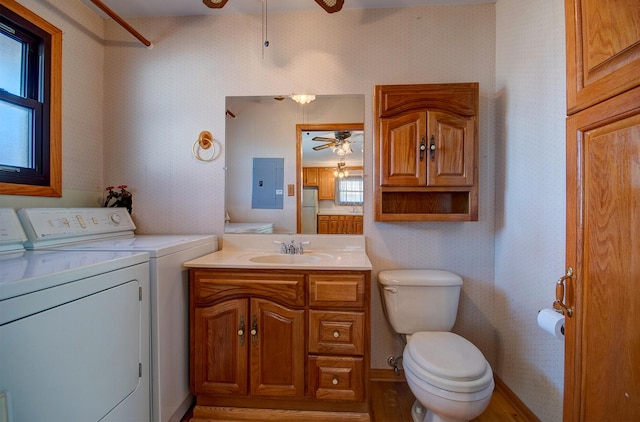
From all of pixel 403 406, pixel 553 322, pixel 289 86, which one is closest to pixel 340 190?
pixel 289 86

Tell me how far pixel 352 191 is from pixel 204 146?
1.13 m

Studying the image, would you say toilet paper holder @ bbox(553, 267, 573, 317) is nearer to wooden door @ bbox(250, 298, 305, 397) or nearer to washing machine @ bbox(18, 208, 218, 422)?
wooden door @ bbox(250, 298, 305, 397)

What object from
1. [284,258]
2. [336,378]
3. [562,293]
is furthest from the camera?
[284,258]

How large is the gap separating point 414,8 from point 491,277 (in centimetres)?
193

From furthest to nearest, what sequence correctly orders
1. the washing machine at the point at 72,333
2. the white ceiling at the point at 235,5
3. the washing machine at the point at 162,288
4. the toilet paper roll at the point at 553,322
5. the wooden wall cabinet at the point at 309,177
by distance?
the wooden wall cabinet at the point at 309,177 → the white ceiling at the point at 235,5 → the washing machine at the point at 162,288 → the toilet paper roll at the point at 553,322 → the washing machine at the point at 72,333

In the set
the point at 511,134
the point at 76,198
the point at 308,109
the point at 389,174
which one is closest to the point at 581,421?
the point at 389,174

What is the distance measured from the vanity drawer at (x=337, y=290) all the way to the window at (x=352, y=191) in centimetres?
63

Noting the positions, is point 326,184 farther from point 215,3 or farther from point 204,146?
point 215,3

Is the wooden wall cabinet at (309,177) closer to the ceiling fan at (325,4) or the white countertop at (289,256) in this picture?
the white countertop at (289,256)

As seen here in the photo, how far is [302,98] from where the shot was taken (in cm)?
186

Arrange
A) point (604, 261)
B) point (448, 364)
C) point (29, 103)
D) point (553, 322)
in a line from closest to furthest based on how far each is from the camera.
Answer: point (604, 261), point (553, 322), point (448, 364), point (29, 103)

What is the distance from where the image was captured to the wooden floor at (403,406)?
4.78ft

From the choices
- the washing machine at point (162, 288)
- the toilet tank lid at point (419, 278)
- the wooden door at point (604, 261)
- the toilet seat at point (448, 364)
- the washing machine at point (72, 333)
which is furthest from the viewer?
the toilet tank lid at point (419, 278)

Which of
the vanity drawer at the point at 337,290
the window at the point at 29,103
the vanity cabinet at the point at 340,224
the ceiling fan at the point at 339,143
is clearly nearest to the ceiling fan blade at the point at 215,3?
the ceiling fan at the point at 339,143
